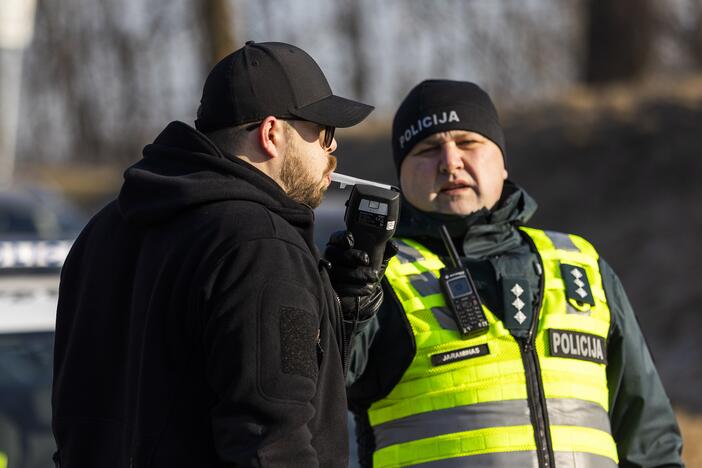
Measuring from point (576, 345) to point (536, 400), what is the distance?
0.20 meters

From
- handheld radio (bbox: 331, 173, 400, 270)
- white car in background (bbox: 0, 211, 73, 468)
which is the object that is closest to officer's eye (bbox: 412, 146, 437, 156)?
handheld radio (bbox: 331, 173, 400, 270)

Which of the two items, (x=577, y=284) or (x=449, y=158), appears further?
(x=449, y=158)

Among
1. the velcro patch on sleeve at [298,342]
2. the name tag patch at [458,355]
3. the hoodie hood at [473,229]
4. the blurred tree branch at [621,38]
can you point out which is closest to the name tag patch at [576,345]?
the name tag patch at [458,355]

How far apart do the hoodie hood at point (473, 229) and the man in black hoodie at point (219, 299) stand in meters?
0.71

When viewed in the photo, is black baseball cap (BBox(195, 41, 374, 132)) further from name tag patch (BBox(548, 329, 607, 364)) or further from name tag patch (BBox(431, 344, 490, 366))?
name tag patch (BBox(548, 329, 607, 364))

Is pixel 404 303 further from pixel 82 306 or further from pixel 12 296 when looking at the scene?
pixel 12 296

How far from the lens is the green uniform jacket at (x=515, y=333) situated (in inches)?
121

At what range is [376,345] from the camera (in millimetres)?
3092

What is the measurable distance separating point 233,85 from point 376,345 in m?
0.92

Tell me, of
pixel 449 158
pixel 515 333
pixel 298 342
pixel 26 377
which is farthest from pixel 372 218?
pixel 26 377

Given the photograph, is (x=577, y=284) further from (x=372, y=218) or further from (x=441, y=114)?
(x=372, y=218)

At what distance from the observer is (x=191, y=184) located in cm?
233

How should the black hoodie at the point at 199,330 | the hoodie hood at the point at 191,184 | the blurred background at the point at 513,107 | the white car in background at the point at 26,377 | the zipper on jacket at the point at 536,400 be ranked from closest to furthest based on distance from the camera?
1. the black hoodie at the point at 199,330
2. the hoodie hood at the point at 191,184
3. the zipper on jacket at the point at 536,400
4. the white car in background at the point at 26,377
5. the blurred background at the point at 513,107

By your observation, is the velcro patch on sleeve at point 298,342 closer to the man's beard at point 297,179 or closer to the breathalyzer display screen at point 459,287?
the man's beard at point 297,179
